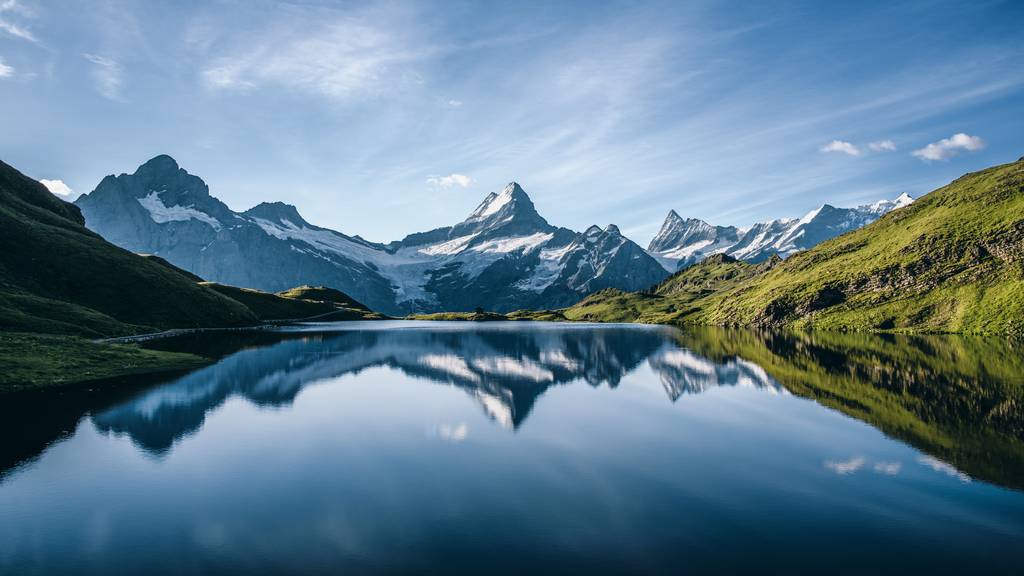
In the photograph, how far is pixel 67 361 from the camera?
226 feet

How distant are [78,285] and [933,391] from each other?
179 meters

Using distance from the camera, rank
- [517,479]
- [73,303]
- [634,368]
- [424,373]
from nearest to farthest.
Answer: [517,479]
[424,373]
[634,368]
[73,303]

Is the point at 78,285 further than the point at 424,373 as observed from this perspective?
Yes

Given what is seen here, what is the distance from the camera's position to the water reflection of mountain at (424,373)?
5059 cm

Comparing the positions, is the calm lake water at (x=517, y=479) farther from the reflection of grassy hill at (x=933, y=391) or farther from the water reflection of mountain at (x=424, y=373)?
the water reflection of mountain at (x=424, y=373)

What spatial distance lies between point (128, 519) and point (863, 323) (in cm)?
21430

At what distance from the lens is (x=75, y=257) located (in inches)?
5846

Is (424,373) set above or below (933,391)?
below

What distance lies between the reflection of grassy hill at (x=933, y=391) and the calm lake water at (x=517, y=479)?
14.8 inches

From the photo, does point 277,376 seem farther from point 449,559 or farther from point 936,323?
point 936,323

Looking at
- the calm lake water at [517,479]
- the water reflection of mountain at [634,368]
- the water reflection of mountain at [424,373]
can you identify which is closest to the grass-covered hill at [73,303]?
the water reflection of mountain at [634,368]

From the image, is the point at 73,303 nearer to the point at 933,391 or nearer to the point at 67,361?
the point at 67,361

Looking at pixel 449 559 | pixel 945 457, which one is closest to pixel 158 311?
pixel 449 559

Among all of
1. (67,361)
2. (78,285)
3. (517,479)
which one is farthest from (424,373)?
(78,285)
